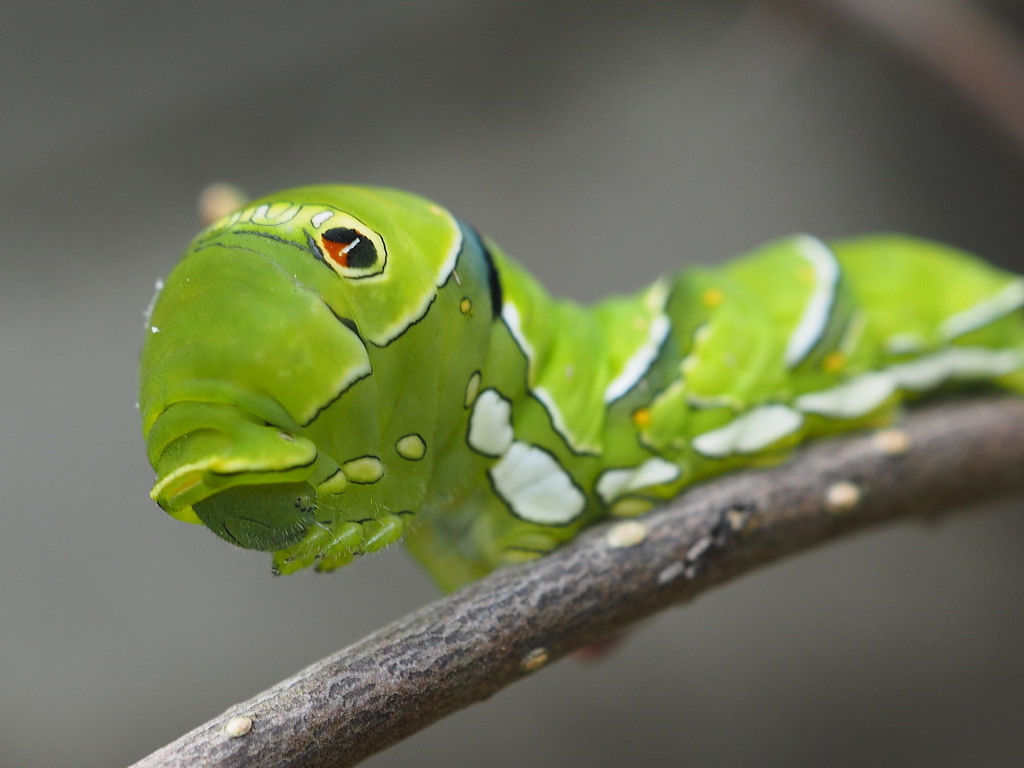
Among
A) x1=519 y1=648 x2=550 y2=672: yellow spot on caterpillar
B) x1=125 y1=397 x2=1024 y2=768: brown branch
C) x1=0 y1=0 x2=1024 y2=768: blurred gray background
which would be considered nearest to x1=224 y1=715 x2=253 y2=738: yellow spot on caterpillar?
x1=125 y1=397 x2=1024 y2=768: brown branch

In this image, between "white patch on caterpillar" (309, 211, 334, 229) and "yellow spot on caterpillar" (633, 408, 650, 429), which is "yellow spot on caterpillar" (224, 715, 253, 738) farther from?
"yellow spot on caterpillar" (633, 408, 650, 429)

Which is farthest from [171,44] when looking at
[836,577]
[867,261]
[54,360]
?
[836,577]

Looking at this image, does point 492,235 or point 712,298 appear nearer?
point 712,298

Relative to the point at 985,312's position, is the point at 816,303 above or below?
above

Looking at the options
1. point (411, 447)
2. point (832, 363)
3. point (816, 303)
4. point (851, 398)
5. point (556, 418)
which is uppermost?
point (411, 447)

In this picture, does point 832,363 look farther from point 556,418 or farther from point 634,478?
point 556,418

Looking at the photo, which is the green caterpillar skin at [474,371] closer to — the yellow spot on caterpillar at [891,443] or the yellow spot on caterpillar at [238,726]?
the yellow spot on caterpillar at [891,443]

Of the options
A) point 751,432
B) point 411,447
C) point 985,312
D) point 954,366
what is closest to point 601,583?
point 411,447
